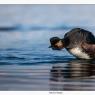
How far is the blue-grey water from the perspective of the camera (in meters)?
4.79

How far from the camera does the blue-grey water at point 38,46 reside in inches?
188

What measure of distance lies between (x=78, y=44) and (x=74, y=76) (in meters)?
0.19

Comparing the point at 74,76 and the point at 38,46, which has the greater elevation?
the point at 38,46

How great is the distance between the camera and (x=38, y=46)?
4805 millimetres

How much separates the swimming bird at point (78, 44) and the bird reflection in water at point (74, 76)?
0.05 metres

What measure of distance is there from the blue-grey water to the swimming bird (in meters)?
0.03

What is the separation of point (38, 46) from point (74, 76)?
27 cm

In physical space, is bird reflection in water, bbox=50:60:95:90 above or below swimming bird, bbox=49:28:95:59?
below

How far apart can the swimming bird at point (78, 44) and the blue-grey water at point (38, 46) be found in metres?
0.03

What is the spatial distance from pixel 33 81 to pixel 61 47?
26 centimetres

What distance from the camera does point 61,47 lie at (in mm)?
4824

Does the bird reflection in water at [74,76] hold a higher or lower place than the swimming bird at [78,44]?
lower
